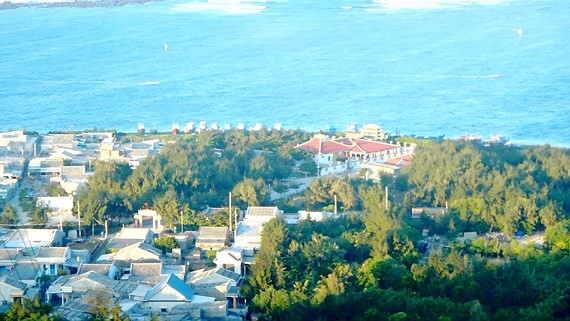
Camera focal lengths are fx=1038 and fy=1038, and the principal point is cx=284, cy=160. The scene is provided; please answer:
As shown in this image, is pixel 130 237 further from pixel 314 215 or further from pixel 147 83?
pixel 147 83

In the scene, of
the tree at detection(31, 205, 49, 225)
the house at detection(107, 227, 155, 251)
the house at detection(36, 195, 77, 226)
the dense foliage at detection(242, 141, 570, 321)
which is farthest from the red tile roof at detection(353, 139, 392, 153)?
the tree at detection(31, 205, 49, 225)

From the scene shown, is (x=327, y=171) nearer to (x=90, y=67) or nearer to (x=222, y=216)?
(x=222, y=216)

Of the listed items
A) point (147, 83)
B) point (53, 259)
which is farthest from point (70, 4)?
point (53, 259)

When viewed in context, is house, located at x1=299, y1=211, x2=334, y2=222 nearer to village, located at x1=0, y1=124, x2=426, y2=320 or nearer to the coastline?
village, located at x1=0, y1=124, x2=426, y2=320

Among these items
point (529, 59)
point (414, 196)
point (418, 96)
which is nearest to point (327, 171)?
point (414, 196)

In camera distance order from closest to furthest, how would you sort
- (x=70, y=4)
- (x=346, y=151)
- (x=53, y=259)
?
(x=53, y=259), (x=346, y=151), (x=70, y=4)

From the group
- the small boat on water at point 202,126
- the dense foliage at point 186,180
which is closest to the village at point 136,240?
the dense foliage at point 186,180

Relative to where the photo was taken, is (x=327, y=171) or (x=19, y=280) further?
(x=327, y=171)
